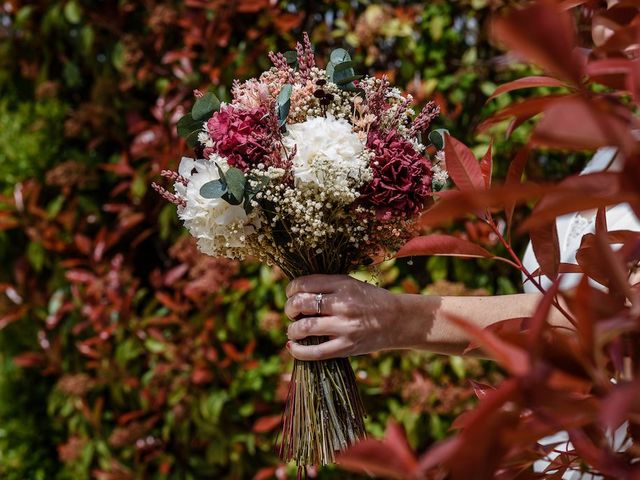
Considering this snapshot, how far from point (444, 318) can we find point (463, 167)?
0.43 m

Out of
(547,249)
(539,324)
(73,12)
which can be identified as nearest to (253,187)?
(547,249)

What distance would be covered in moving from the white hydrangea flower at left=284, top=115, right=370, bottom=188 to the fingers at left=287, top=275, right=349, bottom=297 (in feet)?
0.49

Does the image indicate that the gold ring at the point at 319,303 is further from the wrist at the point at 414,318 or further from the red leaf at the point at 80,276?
the red leaf at the point at 80,276

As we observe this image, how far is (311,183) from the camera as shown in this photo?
3.40 ft

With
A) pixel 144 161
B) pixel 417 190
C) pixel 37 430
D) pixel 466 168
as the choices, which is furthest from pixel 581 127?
pixel 37 430

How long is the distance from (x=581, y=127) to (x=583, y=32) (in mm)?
1405

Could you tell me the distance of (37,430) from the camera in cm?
267

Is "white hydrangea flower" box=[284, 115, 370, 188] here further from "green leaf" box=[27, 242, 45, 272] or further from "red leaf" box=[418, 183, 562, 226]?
"green leaf" box=[27, 242, 45, 272]

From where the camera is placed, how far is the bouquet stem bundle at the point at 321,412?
111cm

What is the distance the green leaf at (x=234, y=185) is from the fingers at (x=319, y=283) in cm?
18

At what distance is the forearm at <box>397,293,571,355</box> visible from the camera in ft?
3.73

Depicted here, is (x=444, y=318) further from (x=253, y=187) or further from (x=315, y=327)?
(x=253, y=187)

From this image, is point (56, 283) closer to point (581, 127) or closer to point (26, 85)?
point (26, 85)

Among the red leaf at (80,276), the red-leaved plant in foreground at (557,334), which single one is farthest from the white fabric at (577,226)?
the red leaf at (80,276)
